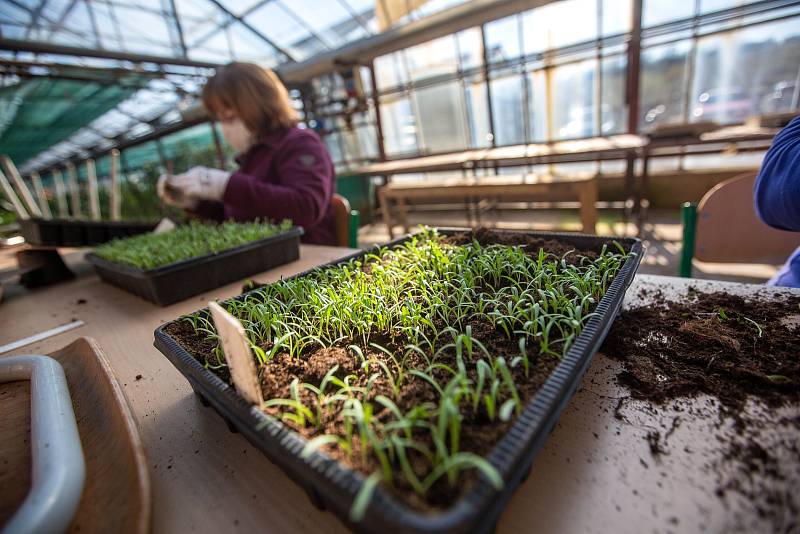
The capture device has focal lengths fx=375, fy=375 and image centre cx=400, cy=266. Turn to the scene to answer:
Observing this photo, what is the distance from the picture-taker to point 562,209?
522 centimetres

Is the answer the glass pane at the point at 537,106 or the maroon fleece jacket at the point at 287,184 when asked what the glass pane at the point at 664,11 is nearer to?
the glass pane at the point at 537,106

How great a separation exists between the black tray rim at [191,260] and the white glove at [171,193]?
1.75ft

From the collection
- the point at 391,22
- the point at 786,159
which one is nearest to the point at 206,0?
the point at 391,22

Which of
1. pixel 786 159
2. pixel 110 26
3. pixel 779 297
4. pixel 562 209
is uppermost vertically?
pixel 110 26

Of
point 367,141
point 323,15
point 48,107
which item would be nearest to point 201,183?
point 367,141

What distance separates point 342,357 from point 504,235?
0.69 metres

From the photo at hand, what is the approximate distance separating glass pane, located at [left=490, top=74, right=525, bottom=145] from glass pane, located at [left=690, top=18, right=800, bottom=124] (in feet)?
6.19

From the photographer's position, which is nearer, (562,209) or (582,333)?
(582,333)

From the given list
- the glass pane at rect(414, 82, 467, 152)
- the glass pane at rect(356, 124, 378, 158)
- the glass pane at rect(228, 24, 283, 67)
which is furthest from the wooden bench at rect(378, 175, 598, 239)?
the glass pane at rect(228, 24, 283, 67)

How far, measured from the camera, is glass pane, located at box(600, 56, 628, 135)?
13.9 feet

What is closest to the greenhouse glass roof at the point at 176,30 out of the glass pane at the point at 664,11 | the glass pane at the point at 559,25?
the glass pane at the point at 559,25

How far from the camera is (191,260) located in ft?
3.74

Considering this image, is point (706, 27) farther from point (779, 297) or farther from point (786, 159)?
point (779, 297)

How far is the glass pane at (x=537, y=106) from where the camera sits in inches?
187
